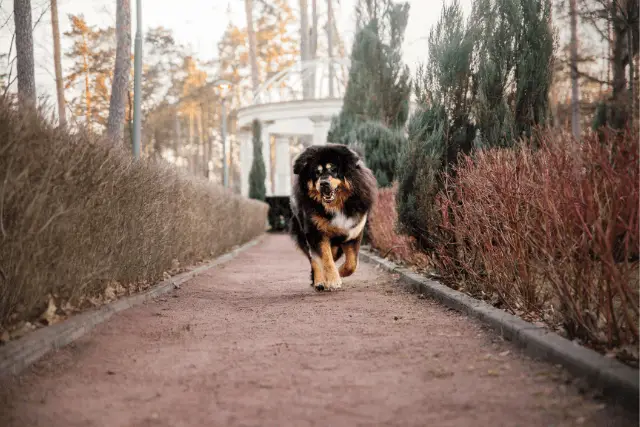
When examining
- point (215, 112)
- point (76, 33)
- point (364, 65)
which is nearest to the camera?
point (364, 65)

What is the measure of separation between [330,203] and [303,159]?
28.7 inches

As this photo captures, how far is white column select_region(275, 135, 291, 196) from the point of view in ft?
123

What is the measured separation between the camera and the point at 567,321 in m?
4.27

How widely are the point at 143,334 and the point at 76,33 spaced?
26.5 m

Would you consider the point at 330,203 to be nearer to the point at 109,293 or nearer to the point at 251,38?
the point at 109,293

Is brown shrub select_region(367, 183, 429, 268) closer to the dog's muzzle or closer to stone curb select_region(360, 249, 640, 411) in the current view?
the dog's muzzle

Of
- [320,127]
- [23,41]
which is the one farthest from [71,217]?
[320,127]

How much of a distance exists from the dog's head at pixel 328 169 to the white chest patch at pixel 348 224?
222mm

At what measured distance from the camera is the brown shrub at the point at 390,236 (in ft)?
31.7

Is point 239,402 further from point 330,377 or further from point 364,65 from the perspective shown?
point 364,65

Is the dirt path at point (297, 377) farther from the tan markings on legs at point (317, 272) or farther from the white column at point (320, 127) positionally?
the white column at point (320, 127)

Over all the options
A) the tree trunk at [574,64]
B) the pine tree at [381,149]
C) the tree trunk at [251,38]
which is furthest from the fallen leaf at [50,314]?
the tree trunk at [251,38]

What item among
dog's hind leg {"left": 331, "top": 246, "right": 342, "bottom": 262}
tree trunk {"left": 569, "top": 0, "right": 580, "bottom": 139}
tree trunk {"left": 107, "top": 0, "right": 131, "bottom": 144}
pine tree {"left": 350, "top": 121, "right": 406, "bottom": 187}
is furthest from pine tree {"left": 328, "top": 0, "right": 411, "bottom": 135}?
dog's hind leg {"left": 331, "top": 246, "right": 342, "bottom": 262}

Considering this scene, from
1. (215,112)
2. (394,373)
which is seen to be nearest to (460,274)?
(394,373)
